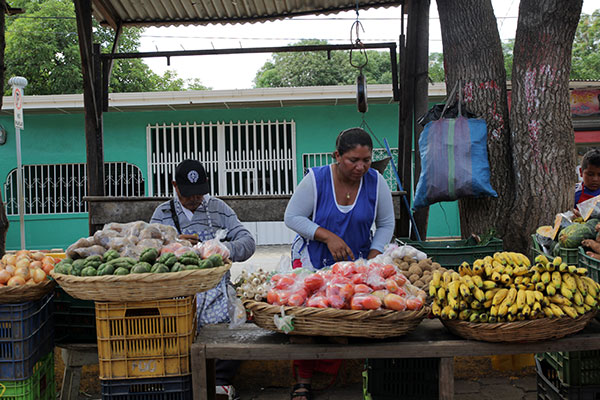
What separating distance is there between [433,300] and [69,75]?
72.1 feet

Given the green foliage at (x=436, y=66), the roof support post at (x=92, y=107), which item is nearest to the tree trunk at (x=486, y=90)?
the roof support post at (x=92, y=107)

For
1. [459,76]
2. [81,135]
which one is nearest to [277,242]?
[81,135]

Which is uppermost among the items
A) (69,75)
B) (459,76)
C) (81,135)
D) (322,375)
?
(69,75)

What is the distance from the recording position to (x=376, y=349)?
226 centimetres

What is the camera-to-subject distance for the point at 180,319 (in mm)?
2434

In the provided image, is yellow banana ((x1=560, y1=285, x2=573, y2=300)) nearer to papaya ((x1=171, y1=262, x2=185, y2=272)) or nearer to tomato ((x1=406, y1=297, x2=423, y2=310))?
tomato ((x1=406, y1=297, x2=423, y2=310))

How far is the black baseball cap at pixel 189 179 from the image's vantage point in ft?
12.0

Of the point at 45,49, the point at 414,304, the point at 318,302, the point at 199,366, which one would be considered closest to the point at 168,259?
the point at 199,366

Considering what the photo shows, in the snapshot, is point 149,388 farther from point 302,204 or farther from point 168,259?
point 302,204

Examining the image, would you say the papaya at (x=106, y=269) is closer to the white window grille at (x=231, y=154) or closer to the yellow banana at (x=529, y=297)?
the yellow banana at (x=529, y=297)

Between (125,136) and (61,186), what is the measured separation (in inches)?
78.2

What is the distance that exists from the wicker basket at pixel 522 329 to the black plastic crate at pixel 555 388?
627mm

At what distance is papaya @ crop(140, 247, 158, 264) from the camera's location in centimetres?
253

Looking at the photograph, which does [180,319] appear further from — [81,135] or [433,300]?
[81,135]
